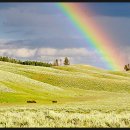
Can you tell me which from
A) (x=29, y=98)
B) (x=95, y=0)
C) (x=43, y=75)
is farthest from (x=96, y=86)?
(x=95, y=0)

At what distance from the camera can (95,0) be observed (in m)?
23.8

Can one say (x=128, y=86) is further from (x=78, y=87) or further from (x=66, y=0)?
(x=66, y=0)

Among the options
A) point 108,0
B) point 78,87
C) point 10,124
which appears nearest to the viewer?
point 10,124

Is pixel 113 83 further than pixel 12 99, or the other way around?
pixel 113 83

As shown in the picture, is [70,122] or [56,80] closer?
[70,122]

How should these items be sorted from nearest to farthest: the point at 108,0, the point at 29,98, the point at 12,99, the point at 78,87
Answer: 1. the point at 108,0
2. the point at 12,99
3. the point at 29,98
4. the point at 78,87

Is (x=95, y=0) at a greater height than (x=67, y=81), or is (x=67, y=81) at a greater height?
(x=95, y=0)

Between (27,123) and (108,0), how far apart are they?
Result: 28.7 ft

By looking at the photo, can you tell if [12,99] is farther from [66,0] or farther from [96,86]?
[96,86]

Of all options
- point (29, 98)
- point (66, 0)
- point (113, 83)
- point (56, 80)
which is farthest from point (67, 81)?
point (66, 0)

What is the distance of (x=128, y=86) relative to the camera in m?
133

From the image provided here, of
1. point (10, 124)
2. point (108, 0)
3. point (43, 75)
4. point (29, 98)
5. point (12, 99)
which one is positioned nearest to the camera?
point (10, 124)

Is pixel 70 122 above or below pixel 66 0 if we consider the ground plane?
below

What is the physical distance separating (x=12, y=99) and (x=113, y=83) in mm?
75302
